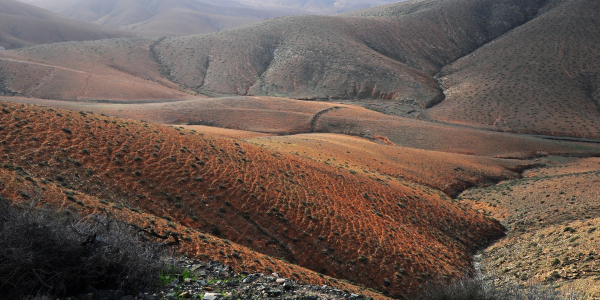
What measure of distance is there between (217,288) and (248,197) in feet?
27.9

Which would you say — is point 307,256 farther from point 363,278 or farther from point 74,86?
point 74,86

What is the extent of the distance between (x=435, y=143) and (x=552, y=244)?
31.2 metres

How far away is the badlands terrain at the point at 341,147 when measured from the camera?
12891mm

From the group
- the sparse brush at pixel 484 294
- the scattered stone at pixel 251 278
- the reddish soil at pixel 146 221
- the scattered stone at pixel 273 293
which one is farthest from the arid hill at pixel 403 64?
the scattered stone at pixel 273 293

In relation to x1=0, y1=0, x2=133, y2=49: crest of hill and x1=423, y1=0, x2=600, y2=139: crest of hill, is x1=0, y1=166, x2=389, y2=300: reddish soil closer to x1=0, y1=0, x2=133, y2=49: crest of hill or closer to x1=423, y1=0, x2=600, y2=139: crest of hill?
x1=423, y1=0, x2=600, y2=139: crest of hill

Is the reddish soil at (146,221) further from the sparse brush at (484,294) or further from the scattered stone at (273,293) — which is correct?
the sparse brush at (484,294)

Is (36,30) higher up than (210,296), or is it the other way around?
(210,296)

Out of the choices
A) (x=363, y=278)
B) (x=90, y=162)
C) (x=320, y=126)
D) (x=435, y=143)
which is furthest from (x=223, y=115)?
(x=363, y=278)

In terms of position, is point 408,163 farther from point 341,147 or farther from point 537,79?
point 537,79

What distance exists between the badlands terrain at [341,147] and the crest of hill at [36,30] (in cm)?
6452

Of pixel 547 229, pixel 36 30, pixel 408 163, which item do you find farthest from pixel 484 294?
pixel 36 30

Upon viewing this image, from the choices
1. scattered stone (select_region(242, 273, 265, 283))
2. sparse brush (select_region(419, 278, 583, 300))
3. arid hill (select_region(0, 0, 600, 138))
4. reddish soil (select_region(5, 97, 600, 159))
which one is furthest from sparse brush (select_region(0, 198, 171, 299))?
arid hill (select_region(0, 0, 600, 138))

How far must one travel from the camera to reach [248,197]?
15.5m

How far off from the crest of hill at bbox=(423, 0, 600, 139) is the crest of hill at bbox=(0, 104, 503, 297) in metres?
44.2
